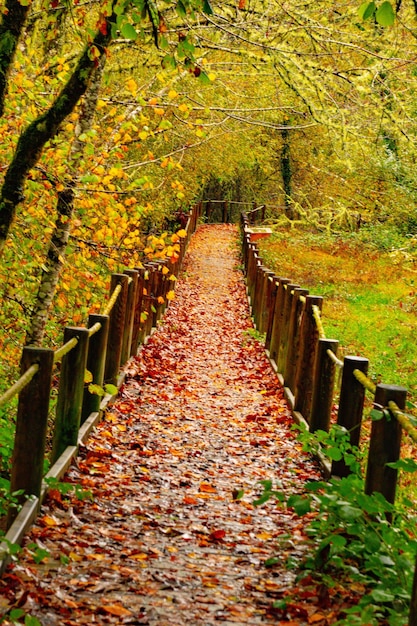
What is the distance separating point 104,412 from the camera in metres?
8.57

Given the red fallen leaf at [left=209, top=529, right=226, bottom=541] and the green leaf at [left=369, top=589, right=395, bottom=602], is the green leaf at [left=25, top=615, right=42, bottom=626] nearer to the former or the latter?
the green leaf at [left=369, top=589, right=395, bottom=602]

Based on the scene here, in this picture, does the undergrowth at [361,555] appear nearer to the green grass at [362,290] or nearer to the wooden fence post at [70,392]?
the wooden fence post at [70,392]

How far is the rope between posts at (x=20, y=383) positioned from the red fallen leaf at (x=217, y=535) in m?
1.78

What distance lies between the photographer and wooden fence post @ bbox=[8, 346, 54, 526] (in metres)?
4.90

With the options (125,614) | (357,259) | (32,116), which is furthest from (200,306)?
(125,614)

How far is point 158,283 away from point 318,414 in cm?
809

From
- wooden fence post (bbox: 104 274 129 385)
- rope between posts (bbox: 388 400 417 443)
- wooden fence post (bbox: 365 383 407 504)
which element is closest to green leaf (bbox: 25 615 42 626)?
rope between posts (bbox: 388 400 417 443)

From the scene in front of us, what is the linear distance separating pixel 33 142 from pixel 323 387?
3533 millimetres

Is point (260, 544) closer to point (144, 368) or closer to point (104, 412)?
point (104, 412)

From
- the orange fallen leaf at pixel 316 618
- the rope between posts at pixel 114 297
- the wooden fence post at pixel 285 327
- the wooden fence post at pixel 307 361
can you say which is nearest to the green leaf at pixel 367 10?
the orange fallen leaf at pixel 316 618

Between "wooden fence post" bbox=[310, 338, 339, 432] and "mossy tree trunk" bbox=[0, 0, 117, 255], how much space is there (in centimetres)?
315

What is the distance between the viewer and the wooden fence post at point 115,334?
9.30 meters

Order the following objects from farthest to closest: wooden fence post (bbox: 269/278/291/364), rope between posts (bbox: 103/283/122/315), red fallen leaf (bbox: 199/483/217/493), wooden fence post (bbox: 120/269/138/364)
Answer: wooden fence post (bbox: 269/278/291/364) < wooden fence post (bbox: 120/269/138/364) < rope between posts (bbox: 103/283/122/315) < red fallen leaf (bbox: 199/483/217/493)

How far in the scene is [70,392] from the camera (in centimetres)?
626
